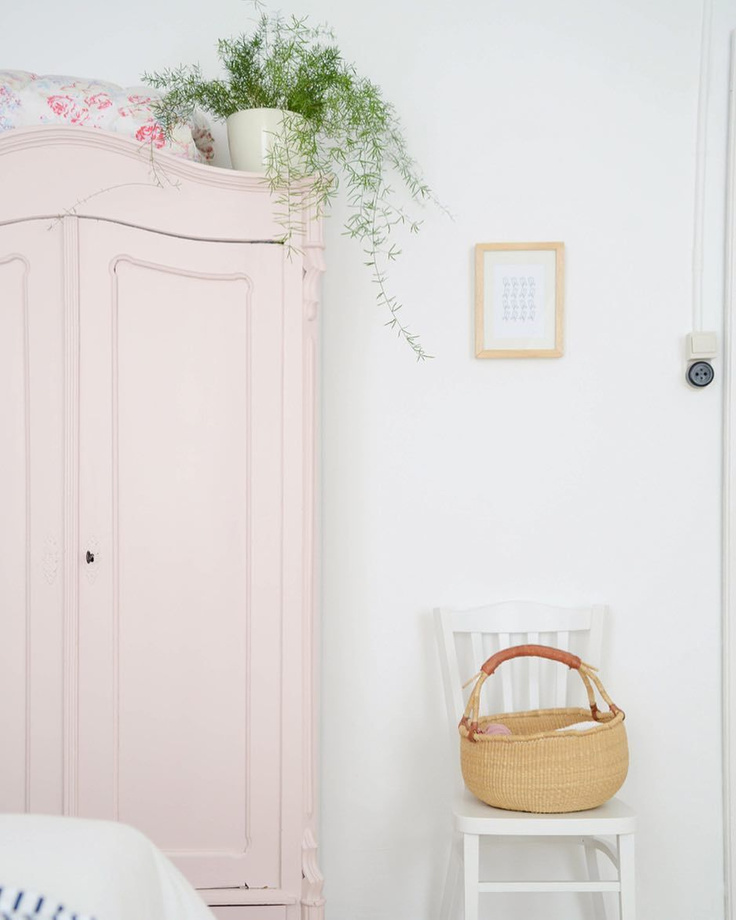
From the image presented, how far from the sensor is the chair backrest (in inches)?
93.0

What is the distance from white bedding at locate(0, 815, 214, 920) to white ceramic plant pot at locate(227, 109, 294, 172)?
1.42 metres

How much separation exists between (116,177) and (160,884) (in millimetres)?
1399

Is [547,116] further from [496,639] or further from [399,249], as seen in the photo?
[496,639]

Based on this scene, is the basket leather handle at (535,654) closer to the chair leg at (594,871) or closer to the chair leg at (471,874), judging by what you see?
the chair leg at (471,874)

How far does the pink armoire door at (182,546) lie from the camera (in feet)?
6.60

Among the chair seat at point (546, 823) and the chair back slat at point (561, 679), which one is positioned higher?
the chair back slat at point (561, 679)

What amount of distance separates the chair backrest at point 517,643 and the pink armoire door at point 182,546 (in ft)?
1.74

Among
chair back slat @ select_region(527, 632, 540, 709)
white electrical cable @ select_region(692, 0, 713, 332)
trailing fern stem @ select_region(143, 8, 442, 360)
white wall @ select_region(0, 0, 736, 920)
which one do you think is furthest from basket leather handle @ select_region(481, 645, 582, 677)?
white electrical cable @ select_region(692, 0, 713, 332)

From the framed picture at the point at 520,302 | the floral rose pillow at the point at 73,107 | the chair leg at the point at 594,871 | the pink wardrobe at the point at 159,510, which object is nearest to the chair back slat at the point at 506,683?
the chair leg at the point at 594,871

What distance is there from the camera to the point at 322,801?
247 centimetres

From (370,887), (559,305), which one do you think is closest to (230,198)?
(559,305)

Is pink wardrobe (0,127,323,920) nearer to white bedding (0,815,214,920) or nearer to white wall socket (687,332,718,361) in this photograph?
white bedding (0,815,214,920)

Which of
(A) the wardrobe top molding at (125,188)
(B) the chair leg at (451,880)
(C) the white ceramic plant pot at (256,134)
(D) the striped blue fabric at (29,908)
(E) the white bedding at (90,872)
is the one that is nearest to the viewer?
(D) the striped blue fabric at (29,908)

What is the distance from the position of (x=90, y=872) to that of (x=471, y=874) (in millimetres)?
1105
